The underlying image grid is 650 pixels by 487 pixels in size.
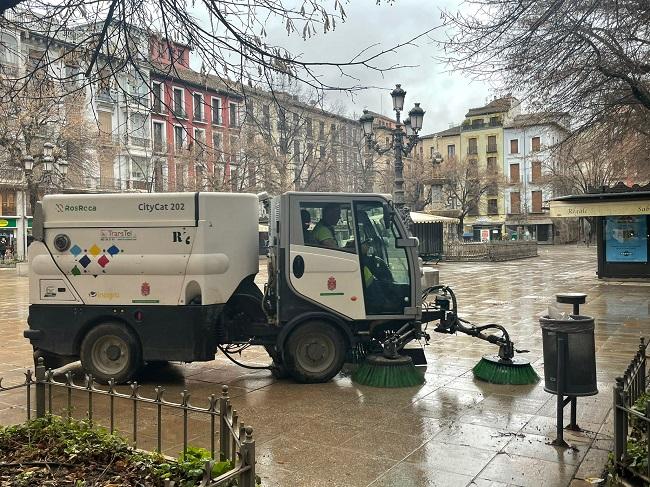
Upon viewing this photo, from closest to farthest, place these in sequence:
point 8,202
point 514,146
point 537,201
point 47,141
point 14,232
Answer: point 47,141
point 8,202
point 14,232
point 537,201
point 514,146

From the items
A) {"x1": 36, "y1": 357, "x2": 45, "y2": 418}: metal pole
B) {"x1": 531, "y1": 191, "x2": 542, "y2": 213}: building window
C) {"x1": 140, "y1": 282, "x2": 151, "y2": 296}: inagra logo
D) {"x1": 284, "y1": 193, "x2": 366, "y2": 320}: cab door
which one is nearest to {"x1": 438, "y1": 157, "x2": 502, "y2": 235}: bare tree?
{"x1": 531, "y1": 191, "x2": 542, "y2": 213}: building window

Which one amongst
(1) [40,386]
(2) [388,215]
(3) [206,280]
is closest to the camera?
(1) [40,386]

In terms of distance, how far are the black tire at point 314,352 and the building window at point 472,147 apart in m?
72.2

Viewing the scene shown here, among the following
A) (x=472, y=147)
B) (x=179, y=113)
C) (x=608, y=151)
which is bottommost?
(x=179, y=113)

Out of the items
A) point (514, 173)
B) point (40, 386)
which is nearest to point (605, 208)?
point (40, 386)

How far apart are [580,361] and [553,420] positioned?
0.94 metres

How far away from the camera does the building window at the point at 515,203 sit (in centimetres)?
7188

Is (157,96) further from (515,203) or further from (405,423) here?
(515,203)

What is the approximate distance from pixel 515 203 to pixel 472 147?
957cm

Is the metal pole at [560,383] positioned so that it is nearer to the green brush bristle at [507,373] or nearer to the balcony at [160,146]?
the green brush bristle at [507,373]

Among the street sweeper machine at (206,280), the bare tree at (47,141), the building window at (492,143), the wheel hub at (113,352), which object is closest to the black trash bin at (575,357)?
the street sweeper machine at (206,280)

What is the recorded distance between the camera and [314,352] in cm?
728

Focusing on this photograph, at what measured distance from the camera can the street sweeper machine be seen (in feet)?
23.1

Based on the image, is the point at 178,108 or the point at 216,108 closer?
the point at 216,108
